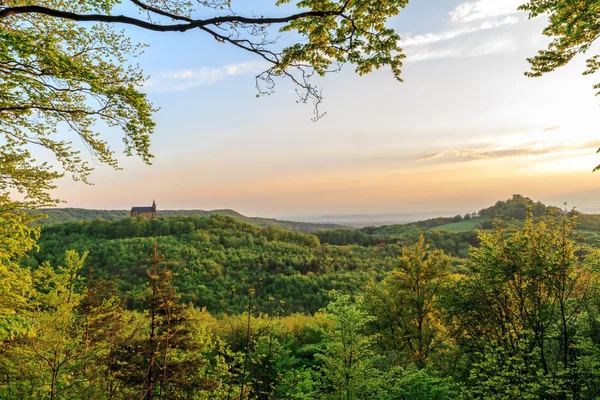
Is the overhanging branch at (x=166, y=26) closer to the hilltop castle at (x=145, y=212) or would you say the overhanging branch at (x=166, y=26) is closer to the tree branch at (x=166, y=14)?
the tree branch at (x=166, y=14)

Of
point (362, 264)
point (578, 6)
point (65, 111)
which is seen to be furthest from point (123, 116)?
point (362, 264)

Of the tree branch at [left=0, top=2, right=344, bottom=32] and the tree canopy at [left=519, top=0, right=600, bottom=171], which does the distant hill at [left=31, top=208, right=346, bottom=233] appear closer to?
the tree canopy at [left=519, top=0, right=600, bottom=171]

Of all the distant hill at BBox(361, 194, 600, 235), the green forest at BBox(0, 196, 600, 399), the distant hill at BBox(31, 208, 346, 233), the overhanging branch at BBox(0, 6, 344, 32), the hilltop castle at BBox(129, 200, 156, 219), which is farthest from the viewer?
the distant hill at BBox(31, 208, 346, 233)

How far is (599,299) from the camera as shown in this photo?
10.3 m

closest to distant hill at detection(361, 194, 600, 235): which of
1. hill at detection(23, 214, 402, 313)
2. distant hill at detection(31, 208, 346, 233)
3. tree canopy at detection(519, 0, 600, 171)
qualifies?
hill at detection(23, 214, 402, 313)

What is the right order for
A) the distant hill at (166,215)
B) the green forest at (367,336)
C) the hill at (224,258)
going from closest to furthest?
the green forest at (367,336) < the hill at (224,258) < the distant hill at (166,215)

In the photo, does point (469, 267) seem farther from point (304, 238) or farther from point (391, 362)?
point (304, 238)

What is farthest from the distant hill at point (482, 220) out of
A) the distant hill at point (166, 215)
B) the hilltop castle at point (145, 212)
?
the hilltop castle at point (145, 212)

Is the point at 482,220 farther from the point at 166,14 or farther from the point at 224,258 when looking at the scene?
the point at 166,14

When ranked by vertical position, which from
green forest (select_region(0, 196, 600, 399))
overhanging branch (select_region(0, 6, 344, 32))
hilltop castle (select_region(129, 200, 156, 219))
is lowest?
green forest (select_region(0, 196, 600, 399))

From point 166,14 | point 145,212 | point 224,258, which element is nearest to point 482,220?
point 224,258

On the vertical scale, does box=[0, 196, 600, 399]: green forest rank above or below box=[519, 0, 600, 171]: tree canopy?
below

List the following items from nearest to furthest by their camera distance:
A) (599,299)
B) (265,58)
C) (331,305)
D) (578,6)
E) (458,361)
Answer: (265,58) → (578,6) → (599,299) → (331,305) → (458,361)

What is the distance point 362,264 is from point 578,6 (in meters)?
56.9
